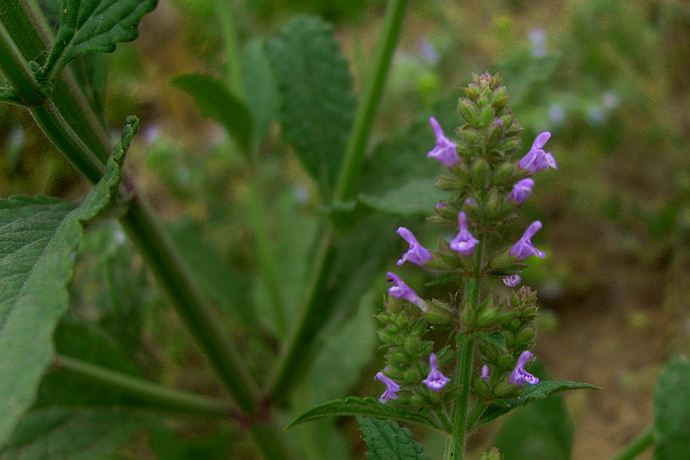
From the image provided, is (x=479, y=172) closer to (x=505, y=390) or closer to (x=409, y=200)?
(x=505, y=390)

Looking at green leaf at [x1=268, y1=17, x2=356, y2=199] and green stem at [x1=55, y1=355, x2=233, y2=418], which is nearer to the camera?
green stem at [x1=55, y1=355, x2=233, y2=418]

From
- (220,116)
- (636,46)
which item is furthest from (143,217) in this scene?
(636,46)

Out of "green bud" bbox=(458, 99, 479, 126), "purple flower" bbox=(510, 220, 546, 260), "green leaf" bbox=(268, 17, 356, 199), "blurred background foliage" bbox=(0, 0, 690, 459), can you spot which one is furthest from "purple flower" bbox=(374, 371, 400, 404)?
"green leaf" bbox=(268, 17, 356, 199)

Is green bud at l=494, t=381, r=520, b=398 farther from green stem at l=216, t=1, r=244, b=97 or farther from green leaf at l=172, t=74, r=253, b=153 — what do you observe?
green stem at l=216, t=1, r=244, b=97

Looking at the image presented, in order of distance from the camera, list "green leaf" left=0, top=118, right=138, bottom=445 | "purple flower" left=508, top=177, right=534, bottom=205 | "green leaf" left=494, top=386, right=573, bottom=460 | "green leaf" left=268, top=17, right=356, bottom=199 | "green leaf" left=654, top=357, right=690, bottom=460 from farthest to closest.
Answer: "green leaf" left=268, top=17, right=356, bottom=199 → "green leaf" left=494, top=386, right=573, bottom=460 → "green leaf" left=654, top=357, right=690, bottom=460 → "purple flower" left=508, top=177, right=534, bottom=205 → "green leaf" left=0, top=118, right=138, bottom=445

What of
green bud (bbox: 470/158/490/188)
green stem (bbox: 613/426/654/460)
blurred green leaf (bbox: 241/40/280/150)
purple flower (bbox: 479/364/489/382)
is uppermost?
blurred green leaf (bbox: 241/40/280/150)
